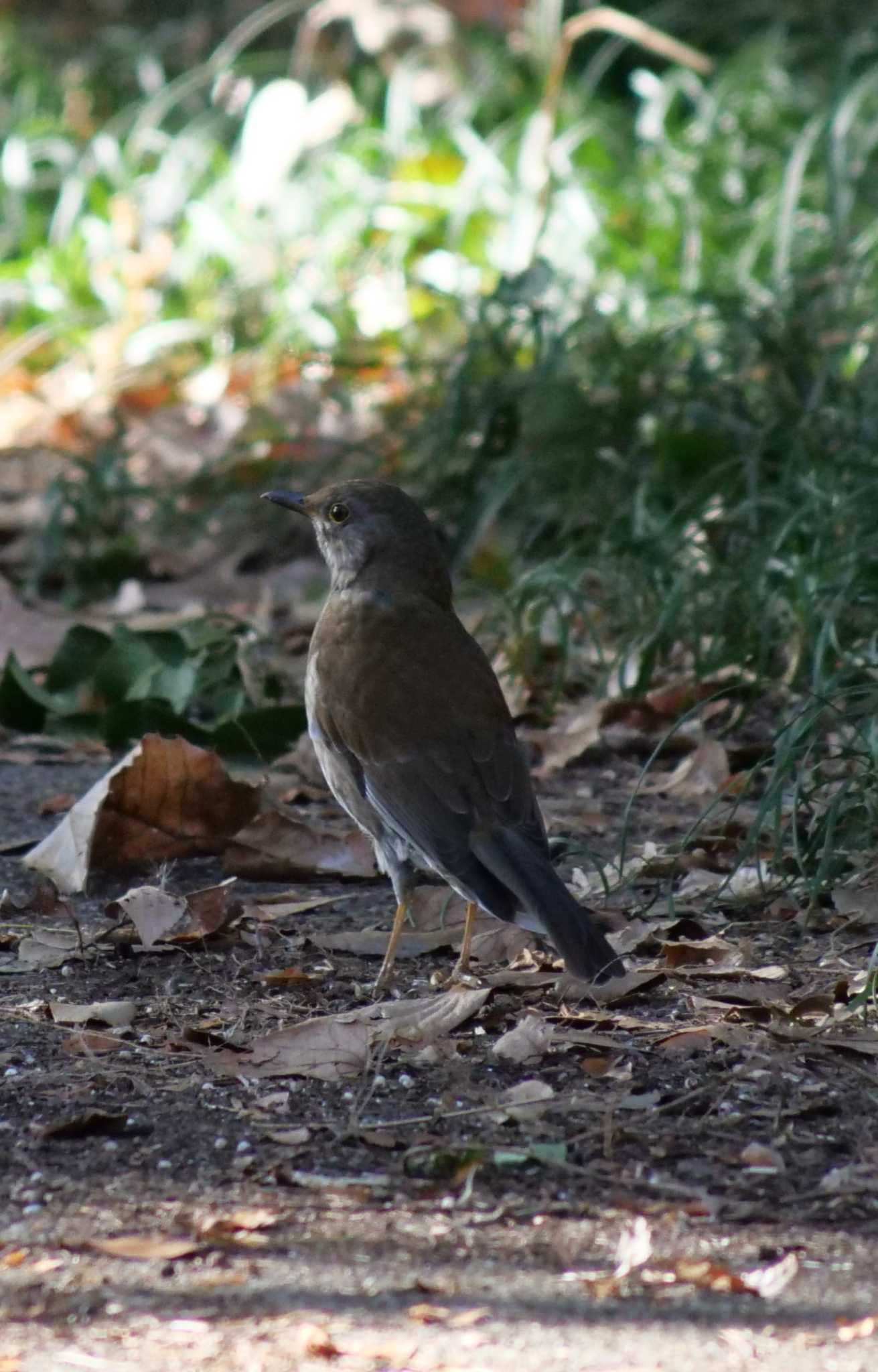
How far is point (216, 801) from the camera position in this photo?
5098 millimetres

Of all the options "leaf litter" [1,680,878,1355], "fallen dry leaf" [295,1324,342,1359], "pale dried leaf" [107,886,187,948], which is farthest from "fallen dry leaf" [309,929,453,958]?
"fallen dry leaf" [295,1324,342,1359]

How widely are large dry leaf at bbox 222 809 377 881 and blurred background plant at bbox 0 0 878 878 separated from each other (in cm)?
110

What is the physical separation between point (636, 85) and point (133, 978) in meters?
8.36

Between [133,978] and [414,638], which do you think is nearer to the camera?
[133,978]

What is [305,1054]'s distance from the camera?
377 cm

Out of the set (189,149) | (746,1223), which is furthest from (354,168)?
(746,1223)

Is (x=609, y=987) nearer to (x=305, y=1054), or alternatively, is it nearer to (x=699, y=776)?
(x=305, y=1054)

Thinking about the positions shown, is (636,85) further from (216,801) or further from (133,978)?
(133,978)

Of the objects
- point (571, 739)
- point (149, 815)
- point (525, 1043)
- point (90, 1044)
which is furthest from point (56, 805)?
point (525, 1043)

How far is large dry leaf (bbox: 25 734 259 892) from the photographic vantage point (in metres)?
4.93

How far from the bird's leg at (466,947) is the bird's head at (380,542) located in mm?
835

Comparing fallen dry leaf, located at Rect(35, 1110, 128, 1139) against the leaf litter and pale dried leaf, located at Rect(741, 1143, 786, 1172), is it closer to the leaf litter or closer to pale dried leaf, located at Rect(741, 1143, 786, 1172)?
the leaf litter

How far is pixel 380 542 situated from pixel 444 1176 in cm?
208

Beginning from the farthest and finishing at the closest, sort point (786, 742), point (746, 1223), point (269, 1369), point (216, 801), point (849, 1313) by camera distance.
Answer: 1. point (216, 801)
2. point (786, 742)
3. point (746, 1223)
4. point (849, 1313)
5. point (269, 1369)
